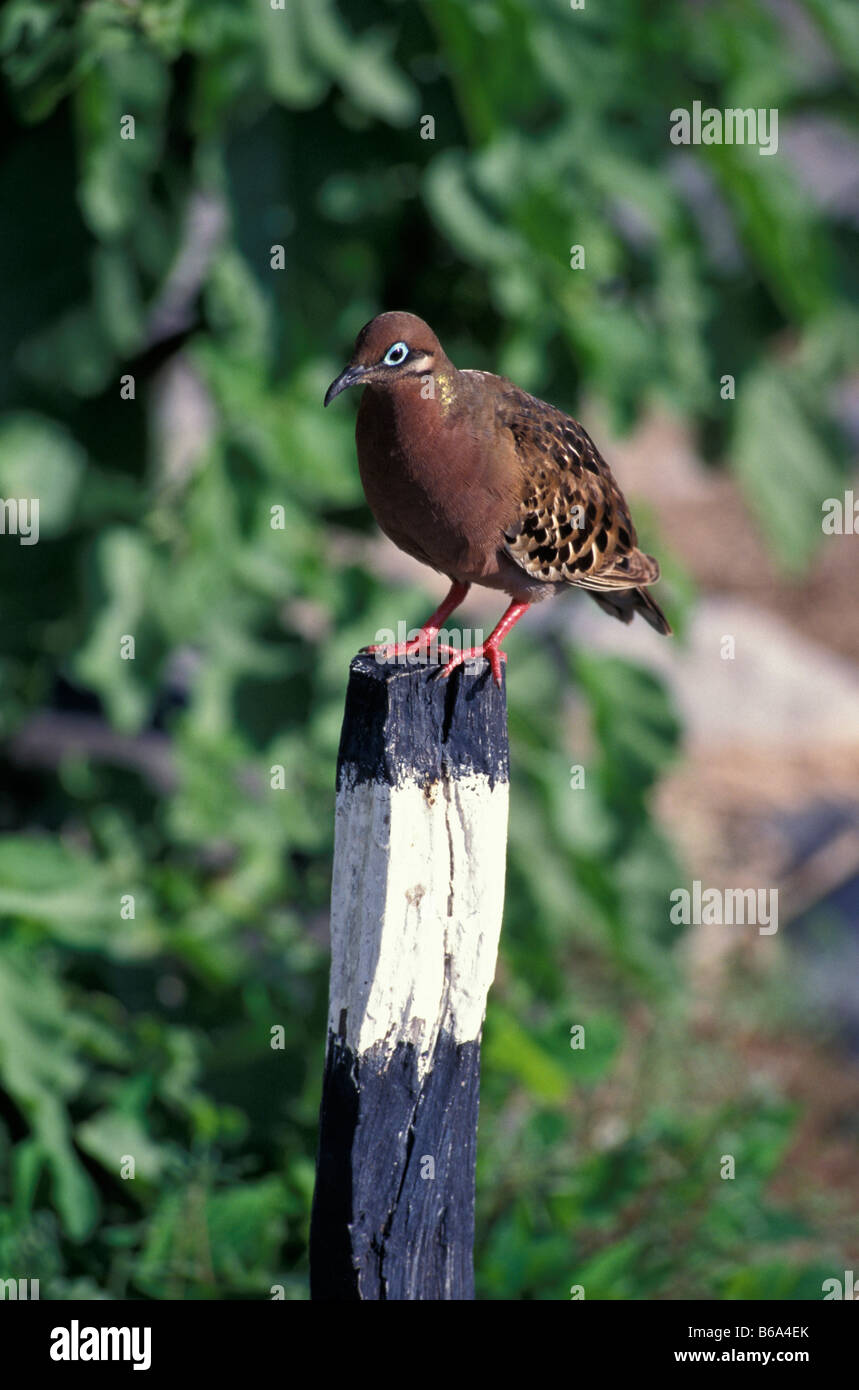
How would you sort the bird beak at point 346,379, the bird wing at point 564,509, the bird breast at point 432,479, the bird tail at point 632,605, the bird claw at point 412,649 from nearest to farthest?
the bird beak at point 346,379, the bird breast at point 432,479, the bird claw at point 412,649, the bird wing at point 564,509, the bird tail at point 632,605

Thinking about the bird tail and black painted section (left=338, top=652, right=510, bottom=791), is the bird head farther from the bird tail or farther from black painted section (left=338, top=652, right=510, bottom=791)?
the bird tail

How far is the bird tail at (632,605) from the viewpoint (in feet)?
10.7

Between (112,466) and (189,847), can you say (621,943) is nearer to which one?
(189,847)

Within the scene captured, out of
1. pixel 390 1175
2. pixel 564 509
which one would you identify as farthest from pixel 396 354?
pixel 390 1175

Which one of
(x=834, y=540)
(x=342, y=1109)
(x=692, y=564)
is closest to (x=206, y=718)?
(x=342, y=1109)

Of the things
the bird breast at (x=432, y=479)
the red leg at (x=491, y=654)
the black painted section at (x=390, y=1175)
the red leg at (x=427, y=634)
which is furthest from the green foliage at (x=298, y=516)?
the red leg at (x=491, y=654)

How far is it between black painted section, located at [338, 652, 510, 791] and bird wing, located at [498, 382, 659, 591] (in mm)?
335

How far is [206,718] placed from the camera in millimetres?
4676

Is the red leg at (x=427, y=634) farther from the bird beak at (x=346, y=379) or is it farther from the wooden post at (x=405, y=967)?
the bird beak at (x=346, y=379)

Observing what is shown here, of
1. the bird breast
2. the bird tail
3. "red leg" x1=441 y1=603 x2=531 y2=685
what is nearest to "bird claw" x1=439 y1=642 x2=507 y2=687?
"red leg" x1=441 y1=603 x2=531 y2=685

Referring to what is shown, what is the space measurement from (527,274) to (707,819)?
4242mm

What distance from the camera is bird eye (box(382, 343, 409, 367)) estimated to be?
249 cm

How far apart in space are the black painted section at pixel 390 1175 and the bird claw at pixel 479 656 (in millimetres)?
626
